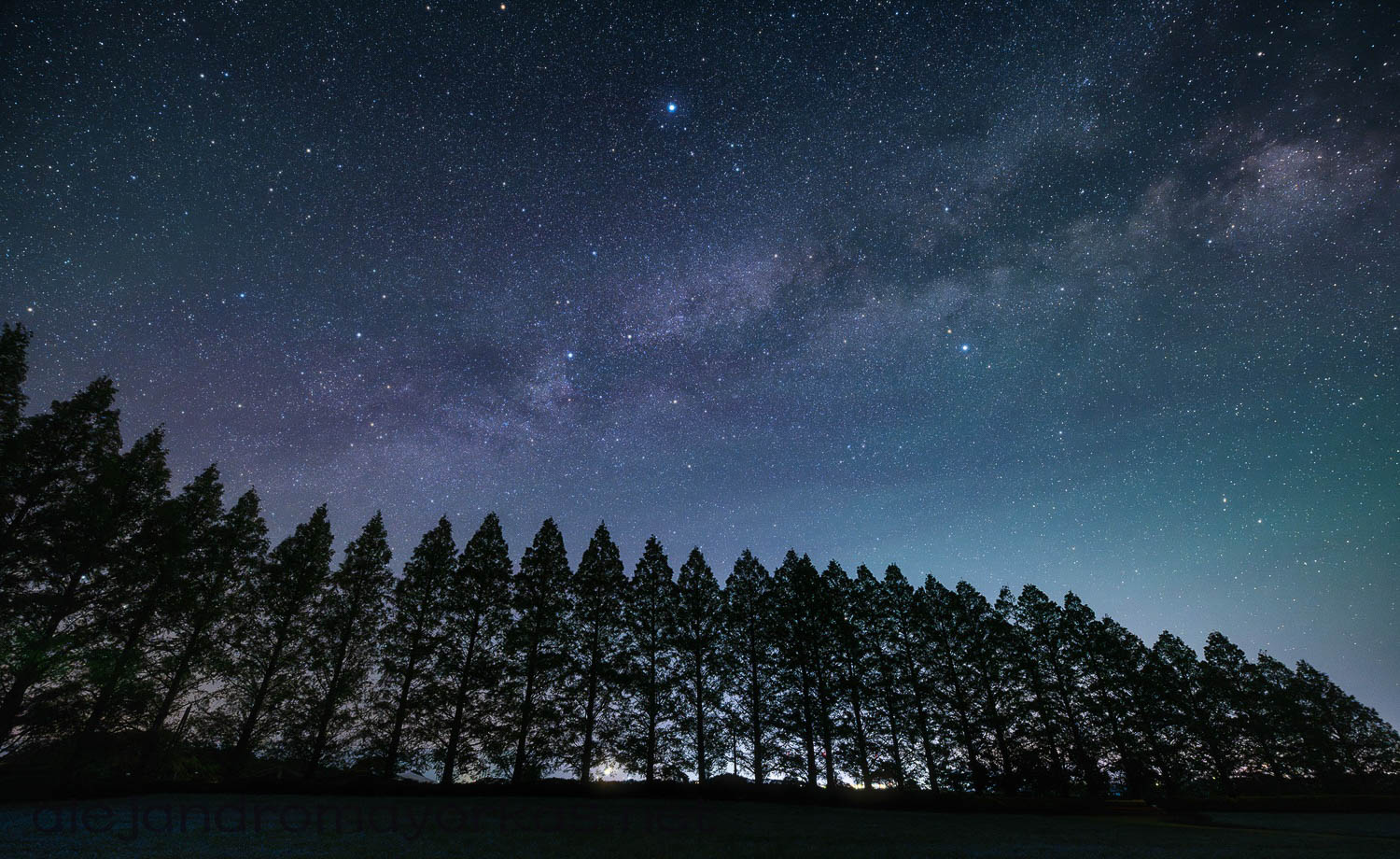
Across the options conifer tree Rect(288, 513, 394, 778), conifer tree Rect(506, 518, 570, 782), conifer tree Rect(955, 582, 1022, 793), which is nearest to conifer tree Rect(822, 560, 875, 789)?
conifer tree Rect(955, 582, 1022, 793)

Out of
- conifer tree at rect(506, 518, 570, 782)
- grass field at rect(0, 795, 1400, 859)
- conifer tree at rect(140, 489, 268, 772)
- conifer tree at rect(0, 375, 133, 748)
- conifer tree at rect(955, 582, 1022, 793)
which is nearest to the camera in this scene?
grass field at rect(0, 795, 1400, 859)

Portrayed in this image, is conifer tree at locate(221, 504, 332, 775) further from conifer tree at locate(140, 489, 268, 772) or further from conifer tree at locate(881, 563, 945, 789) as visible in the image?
conifer tree at locate(881, 563, 945, 789)

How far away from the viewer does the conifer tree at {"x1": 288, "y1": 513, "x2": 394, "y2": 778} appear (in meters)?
23.2

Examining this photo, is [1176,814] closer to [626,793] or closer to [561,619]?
[626,793]

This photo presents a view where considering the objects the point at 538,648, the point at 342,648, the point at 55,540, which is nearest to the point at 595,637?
the point at 538,648

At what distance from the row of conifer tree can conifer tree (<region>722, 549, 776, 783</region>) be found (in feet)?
0.44

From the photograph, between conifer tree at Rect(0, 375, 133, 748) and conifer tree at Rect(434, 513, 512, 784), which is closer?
conifer tree at Rect(0, 375, 133, 748)

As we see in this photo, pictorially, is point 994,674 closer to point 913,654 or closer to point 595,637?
point 913,654

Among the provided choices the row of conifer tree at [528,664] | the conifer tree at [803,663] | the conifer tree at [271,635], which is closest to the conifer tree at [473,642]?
the row of conifer tree at [528,664]

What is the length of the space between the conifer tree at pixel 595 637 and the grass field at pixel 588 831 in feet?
13.8

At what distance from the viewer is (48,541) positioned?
54.6ft

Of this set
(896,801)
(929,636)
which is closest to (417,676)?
(896,801)

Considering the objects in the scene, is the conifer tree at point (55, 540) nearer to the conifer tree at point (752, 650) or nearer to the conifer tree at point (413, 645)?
the conifer tree at point (413, 645)

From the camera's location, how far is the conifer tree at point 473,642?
78.6 ft
